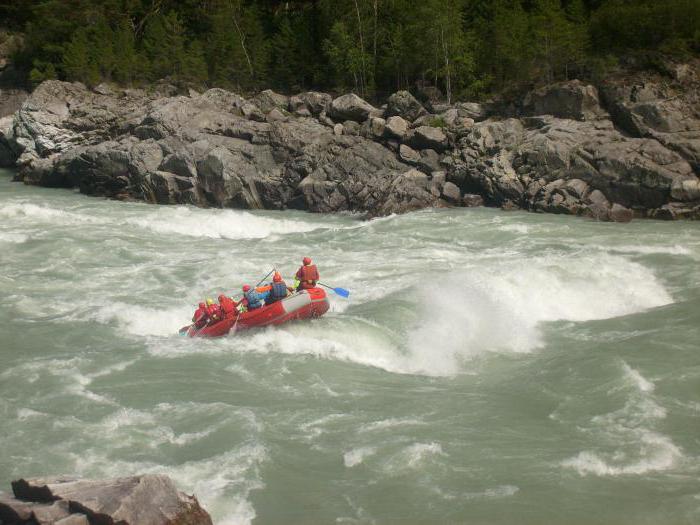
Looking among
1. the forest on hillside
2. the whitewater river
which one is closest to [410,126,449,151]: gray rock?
the forest on hillside

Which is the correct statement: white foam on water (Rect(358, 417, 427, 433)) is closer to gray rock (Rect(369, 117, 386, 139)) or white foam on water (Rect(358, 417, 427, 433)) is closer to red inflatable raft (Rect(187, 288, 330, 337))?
red inflatable raft (Rect(187, 288, 330, 337))

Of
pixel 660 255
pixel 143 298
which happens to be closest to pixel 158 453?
pixel 143 298

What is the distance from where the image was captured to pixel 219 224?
24844 millimetres

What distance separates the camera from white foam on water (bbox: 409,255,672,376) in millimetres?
13469

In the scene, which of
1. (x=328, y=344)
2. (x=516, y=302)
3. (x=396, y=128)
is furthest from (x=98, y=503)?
(x=396, y=128)

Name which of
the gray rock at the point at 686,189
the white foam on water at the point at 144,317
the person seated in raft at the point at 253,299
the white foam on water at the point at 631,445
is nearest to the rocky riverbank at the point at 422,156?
the gray rock at the point at 686,189

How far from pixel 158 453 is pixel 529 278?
33.4ft

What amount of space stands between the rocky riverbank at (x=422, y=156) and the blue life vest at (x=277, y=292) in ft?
41.5

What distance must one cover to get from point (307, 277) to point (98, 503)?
8.50 meters

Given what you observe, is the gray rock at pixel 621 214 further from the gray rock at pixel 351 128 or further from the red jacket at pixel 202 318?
the red jacket at pixel 202 318

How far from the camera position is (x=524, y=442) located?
380 inches

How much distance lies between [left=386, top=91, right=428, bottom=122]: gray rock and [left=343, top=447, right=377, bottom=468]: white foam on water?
24453 mm

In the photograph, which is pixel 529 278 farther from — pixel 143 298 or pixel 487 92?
pixel 487 92

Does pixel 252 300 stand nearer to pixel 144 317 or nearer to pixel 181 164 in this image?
pixel 144 317
